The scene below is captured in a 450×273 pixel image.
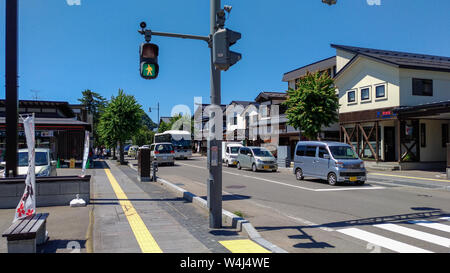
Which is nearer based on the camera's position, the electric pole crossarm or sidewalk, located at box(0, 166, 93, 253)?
sidewalk, located at box(0, 166, 93, 253)

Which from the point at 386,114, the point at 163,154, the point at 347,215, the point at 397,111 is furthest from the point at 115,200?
the point at 386,114

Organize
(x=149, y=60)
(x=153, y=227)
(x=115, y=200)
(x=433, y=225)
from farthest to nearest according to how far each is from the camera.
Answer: (x=115, y=200) → (x=433, y=225) → (x=149, y=60) → (x=153, y=227)

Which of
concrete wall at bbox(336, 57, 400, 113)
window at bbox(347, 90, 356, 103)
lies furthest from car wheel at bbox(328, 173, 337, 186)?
window at bbox(347, 90, 356, 103)

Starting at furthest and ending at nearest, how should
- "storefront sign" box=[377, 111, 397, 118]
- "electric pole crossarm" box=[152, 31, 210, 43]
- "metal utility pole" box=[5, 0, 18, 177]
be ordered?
"storefront sign" box=[377, 111, 397, 118]
"metal utility pole" box=[5, 0, 18, 177]
"electric pole crossarm" box=[152, 31, 210, 43]

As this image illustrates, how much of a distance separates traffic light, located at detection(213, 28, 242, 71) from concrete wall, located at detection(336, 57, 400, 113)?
20468 mm

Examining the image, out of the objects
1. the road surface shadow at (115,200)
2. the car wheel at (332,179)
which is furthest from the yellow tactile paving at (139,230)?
the car wheel at (332,179)

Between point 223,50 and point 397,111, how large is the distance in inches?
770

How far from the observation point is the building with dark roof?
934 inches

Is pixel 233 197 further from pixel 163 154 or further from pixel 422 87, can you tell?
pixel 422 87

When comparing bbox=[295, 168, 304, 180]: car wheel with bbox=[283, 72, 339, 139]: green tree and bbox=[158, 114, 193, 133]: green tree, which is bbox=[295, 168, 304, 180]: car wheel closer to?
bbox=[283, 72, 339, 139]: green tree

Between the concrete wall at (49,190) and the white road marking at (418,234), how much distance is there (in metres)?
7.87

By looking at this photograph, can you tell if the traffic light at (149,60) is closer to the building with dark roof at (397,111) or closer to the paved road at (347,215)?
the paved road at (347,215)

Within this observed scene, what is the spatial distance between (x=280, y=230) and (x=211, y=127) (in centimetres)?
270

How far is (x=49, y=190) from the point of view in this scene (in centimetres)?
938
